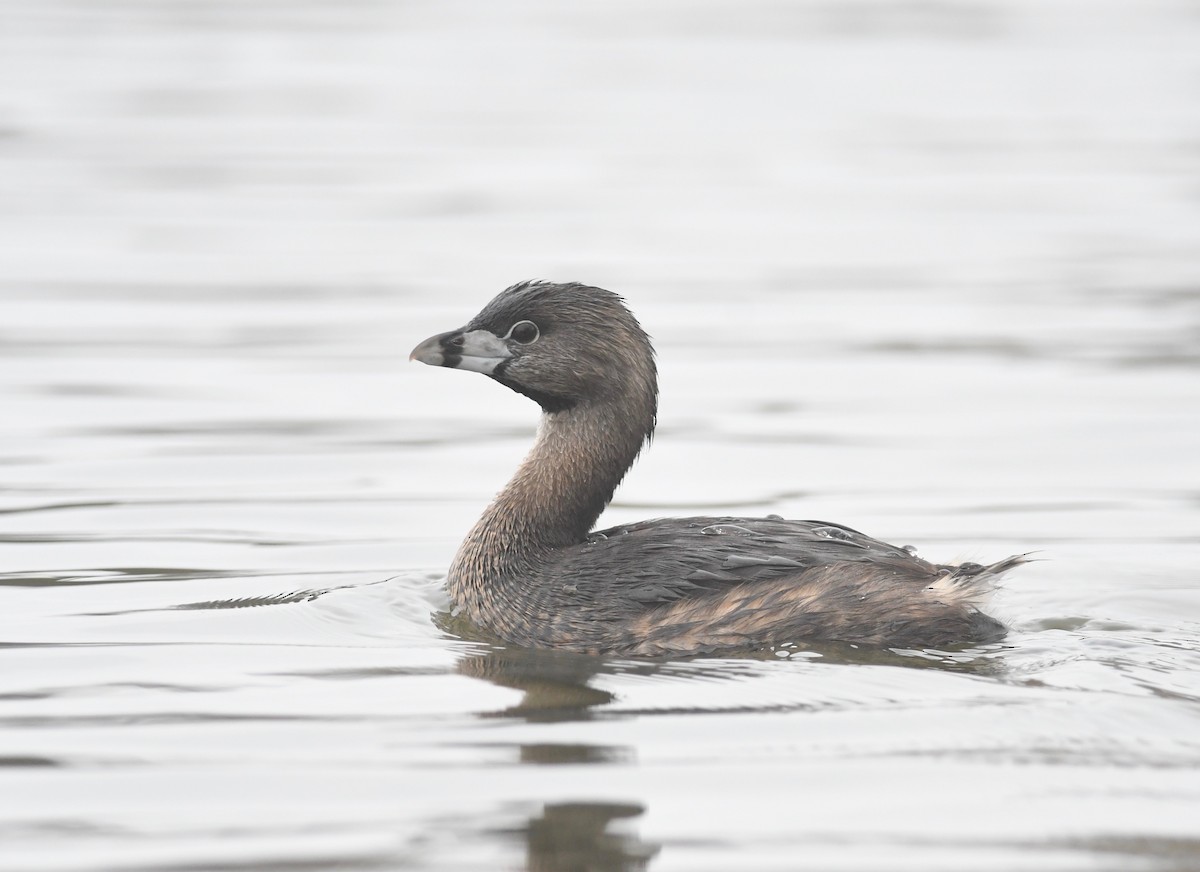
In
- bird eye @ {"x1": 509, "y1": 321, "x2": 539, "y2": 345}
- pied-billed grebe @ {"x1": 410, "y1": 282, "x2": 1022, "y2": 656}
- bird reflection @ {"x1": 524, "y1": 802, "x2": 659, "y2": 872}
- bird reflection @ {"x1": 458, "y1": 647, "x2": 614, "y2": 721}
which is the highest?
bird eye @ {"x1": 509, "y1": 321, "x2": 539, "y2": 345}

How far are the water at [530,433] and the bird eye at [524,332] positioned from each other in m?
1.20

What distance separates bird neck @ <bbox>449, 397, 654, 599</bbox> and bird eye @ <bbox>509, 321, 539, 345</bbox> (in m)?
0.35

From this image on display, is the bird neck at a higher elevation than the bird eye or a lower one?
lower

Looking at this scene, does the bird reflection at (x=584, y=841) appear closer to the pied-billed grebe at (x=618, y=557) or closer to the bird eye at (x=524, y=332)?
the pied-billed grebe at (x=618, y=557)

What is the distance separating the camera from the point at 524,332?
8.59 meters

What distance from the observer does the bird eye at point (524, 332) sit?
28.2 feet

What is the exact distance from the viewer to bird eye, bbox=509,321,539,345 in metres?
8.59

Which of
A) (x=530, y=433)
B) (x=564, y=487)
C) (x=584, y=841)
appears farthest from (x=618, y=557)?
(x=530, y=433)

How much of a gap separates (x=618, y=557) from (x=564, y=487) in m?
0.65

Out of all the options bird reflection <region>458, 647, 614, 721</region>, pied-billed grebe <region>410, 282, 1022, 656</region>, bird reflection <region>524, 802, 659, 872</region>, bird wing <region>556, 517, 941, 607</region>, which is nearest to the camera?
bird reflection <region>524, 802, 659, 872</region>

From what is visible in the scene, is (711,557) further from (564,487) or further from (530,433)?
(530,433)

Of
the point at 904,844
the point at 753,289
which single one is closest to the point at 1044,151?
the point at 753,289

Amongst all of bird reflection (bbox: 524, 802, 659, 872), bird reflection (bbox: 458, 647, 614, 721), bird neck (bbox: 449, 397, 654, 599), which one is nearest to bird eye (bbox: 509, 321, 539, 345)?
bird neck (bbox: 449, 397, 654, 599)

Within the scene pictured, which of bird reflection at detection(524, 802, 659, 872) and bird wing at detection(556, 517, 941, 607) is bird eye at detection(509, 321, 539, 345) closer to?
bird wing at detection(556, 517, 941, 607)
